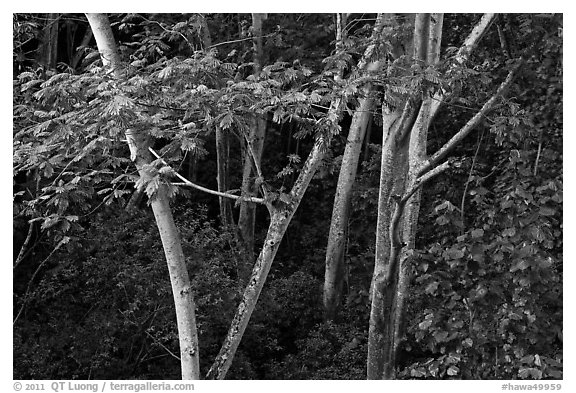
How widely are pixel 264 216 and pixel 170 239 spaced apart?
534cm

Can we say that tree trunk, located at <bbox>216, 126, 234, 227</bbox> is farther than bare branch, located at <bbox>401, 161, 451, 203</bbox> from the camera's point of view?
Yes

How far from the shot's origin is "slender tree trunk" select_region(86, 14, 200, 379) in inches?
206

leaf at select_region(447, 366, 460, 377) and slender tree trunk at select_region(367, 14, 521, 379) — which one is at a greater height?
slender tree trunk at select_region(367, 14, 521, 379)

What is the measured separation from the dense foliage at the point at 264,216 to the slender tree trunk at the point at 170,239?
155 mm

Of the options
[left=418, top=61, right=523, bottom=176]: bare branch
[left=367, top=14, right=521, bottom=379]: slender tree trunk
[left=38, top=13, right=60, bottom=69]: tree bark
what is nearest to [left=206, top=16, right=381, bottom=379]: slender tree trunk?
[left=367, top=14, right=521, bottom=379]: slender tree trunk

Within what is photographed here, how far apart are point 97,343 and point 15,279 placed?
136 cm

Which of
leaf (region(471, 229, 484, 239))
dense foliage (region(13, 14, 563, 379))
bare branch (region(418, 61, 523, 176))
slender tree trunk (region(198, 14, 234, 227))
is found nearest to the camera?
dense foliage (region(13, 14, 563, 379))

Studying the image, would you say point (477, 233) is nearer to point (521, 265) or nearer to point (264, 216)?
point (521, 265)

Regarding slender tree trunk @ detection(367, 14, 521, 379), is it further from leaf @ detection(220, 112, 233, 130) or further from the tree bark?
the tree bark

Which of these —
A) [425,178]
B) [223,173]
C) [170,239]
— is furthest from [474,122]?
[223,173]

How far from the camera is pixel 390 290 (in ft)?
18.6

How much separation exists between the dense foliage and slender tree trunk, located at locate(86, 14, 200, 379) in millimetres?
155

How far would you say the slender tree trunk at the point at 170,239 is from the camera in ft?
17.2
